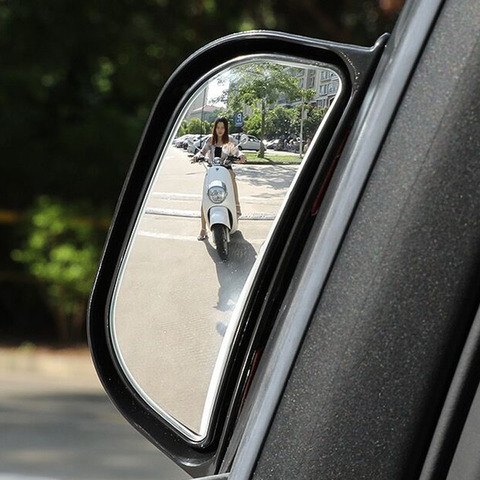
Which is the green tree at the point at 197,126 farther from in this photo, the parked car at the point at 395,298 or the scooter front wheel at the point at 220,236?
the parked car at the point at 395,298

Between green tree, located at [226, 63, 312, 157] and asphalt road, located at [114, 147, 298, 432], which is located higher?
green tree, located at [226, 63, 312, 157]

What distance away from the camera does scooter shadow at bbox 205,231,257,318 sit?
1.29 meters

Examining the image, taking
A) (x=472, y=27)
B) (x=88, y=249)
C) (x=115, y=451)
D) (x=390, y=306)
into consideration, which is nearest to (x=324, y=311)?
(x=390, y=306)

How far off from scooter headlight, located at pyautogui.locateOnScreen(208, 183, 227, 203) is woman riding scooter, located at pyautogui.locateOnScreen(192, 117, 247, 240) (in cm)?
1

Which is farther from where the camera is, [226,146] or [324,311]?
[226,146]

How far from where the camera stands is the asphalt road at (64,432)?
25.3ft

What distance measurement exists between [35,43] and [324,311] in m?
12.8

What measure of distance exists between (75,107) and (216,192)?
12719 mm

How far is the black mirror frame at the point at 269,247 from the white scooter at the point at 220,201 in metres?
0.06

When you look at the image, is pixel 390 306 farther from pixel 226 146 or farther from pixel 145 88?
pixel 145 88

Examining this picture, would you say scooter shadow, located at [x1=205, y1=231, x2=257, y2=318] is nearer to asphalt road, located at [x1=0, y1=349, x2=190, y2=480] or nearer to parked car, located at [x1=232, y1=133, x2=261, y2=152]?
parked car, located at [x1=232, y1=133, x2=261, y2=152]

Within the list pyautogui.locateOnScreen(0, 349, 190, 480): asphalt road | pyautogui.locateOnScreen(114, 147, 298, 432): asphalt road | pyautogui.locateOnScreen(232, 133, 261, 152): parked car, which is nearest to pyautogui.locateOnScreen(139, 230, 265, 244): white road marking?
pyautogui.locateOnScreen(114, 147, 298, 432): asphalt road

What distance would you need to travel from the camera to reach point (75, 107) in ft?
45.1

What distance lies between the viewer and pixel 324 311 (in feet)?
3.33
